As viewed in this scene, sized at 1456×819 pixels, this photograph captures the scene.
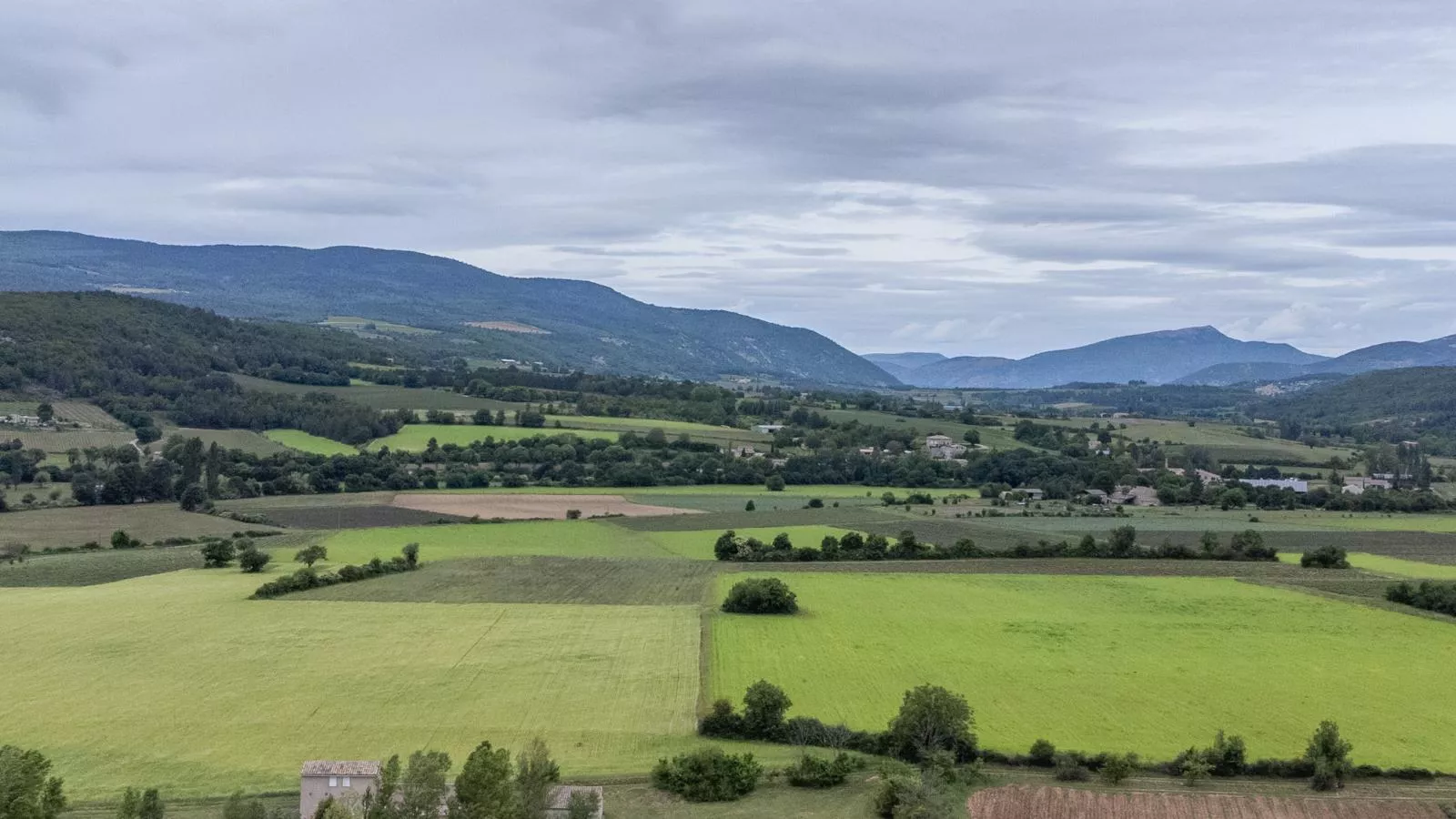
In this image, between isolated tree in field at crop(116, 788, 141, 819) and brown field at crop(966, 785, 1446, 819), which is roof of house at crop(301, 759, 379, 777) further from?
brown field at crop(966, 785, 1446, 819)

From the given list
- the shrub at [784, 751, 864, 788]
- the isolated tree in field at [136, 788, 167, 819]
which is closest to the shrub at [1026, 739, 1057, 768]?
the shrub at [784, 751, 864, 788]

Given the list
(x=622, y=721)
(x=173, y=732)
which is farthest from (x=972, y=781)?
(x=173, y=732)

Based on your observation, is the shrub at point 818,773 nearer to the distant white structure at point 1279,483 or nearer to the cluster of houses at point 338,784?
the cluster of houses at point 338,784

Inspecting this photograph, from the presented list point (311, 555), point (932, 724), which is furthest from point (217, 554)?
point (932, 724)

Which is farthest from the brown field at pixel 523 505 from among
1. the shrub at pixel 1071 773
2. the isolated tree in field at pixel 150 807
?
the isolated tree in field at pixel 150 807

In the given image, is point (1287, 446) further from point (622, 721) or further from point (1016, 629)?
point (622, 721)

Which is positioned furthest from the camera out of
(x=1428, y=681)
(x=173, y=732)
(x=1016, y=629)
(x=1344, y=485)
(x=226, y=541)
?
(x=1344, y=485)
